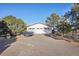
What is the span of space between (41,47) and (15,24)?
2.18ft

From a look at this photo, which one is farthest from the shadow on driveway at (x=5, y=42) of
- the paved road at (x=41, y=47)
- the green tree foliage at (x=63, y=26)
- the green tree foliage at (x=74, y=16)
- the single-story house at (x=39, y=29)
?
the green tree foliage at (x=74, y=16)

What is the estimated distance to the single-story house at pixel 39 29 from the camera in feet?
17.3

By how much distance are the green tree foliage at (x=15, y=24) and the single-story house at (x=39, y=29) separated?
130 mm

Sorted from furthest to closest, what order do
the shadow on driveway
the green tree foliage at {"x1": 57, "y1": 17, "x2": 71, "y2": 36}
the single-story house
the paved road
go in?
the green tree foliage at {"x1": 57, "y1": 17, "x2": 71, "y2": 36} → the single-story house → the shadow on driveway → the paved road

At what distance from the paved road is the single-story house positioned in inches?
3.8

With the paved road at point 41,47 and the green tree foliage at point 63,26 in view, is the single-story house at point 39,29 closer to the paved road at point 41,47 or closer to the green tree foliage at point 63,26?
the paved road at point 41,47

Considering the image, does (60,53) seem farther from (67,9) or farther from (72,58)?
(67,9)

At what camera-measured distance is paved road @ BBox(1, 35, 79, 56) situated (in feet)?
16.4

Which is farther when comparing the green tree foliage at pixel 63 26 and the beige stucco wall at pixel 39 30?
the green tree foliage at pixel 63 26

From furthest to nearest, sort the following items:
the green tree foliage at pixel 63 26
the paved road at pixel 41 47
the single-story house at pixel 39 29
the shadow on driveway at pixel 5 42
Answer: the green tree foliage at pixel 63 26
the single-story house at pixel 39 29
the shadow on driveway at pixel 5 42
the paved road at pixel 41 47

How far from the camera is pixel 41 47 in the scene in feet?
16.9

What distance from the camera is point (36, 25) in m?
5.28

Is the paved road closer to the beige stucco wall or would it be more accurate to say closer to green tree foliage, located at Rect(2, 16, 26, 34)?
the beige stucco wall

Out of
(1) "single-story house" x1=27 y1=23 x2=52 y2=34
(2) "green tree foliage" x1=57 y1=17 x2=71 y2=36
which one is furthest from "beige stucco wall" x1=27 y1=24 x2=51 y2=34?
(2) "green tree foliage" x1=57 y1=17 x2=71 y2=36
